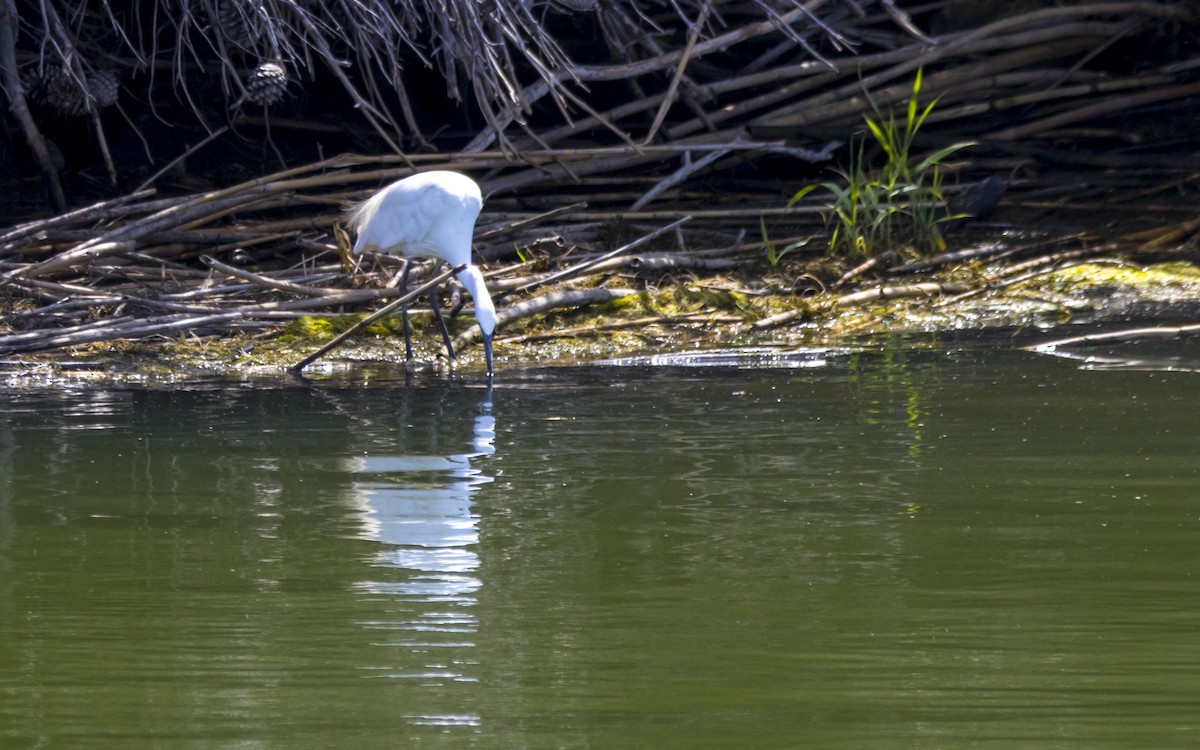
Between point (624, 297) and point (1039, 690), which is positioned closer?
point (1039, 690)

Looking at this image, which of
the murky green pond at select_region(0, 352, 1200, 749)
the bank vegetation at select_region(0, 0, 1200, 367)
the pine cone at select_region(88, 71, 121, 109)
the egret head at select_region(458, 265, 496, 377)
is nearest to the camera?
the murky green pond at select_region(0, 352, 1200, 749)

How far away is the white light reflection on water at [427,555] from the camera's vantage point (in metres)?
2.44

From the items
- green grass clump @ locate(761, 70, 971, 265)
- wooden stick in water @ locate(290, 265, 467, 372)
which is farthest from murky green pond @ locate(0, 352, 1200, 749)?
green grass clump @ locate(761, 70, 971, 265)

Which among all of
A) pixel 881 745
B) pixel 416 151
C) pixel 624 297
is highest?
pixel 416 151

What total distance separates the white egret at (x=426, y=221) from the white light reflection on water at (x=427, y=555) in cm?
233

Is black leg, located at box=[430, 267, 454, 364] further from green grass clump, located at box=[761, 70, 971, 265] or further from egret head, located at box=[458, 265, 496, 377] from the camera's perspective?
green grass clump, located at box=[761, 70, 971, 265]

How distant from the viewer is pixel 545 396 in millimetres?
5594

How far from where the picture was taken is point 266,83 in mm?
7922

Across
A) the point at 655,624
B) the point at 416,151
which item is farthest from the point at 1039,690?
the point at 416,151

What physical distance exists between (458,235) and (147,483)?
327 cm

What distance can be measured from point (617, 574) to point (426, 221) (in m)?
4.24

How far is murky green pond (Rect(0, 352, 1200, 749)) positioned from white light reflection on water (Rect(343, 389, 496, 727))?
0.01 metres

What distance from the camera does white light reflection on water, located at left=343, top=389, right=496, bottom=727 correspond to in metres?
2.44

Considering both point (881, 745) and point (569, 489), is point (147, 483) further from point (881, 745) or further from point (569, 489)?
point (881, 745)
